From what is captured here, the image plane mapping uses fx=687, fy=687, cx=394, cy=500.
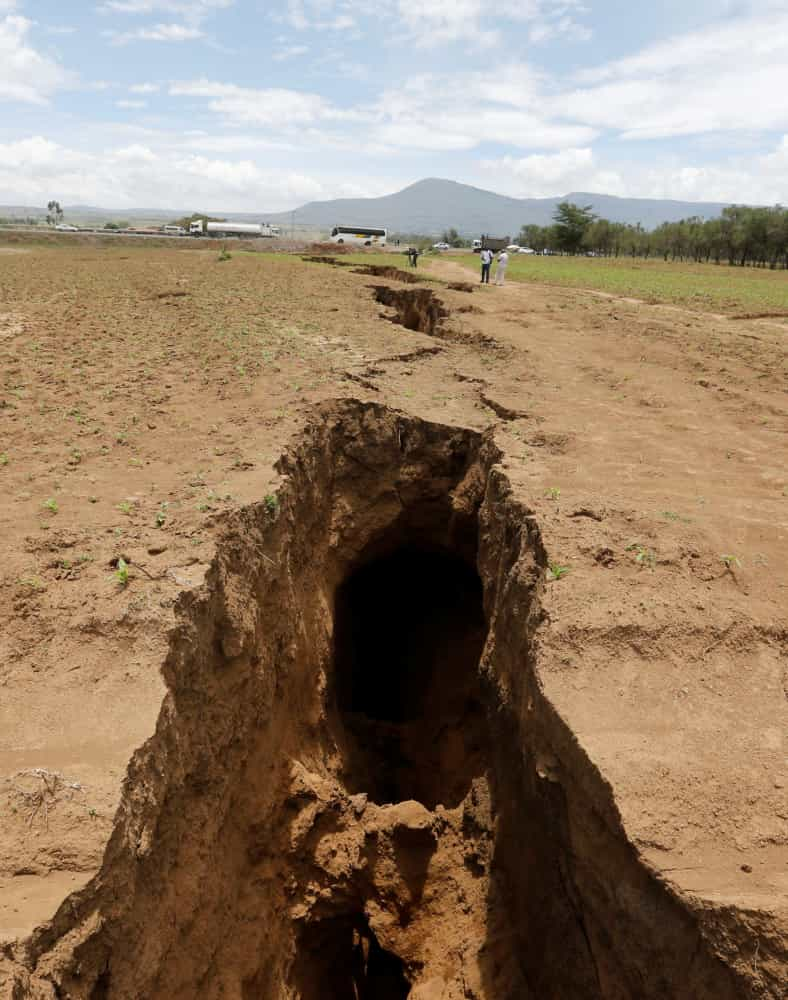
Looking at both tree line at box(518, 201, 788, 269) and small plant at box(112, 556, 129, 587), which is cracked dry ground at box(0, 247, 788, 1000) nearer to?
small plant at box(112, 556, 129, 587)

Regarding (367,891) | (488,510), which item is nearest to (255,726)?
(367,891)

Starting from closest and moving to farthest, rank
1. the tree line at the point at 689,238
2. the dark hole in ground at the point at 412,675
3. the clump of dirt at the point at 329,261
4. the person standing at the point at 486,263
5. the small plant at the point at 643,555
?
the small plant at the point at 643,555 → the dark hole in ground at the point at 412,675 → the person standing at the point at 486,263 → the clump of dirt at the point at 329,261 → the tree line at the point at 689,238

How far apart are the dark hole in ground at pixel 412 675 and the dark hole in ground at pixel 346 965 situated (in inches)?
63.0

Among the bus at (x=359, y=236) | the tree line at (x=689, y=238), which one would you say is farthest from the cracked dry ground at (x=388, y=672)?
the bus at (x=359, y=236)

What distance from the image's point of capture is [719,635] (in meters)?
5.23

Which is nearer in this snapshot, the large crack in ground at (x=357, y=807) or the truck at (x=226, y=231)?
the large crack in ground at (x=357, y=807)

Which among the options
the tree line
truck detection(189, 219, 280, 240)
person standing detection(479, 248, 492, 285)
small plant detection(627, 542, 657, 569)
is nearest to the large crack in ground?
small plant detection(627, 542, 657, 569)

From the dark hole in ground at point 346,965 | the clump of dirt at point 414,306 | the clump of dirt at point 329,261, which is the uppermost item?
the clump of dirt at point 329,261

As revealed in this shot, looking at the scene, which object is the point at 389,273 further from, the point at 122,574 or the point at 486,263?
the point at 122,574

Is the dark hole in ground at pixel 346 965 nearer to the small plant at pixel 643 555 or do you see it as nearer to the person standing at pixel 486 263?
the small plant at pixel 643 555

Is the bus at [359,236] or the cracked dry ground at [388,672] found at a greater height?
the bus at [359,236]

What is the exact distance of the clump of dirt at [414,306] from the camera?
A: 18.1 metres

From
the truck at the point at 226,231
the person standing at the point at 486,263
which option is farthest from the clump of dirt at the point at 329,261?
Answer: the truck at the point at 226,231

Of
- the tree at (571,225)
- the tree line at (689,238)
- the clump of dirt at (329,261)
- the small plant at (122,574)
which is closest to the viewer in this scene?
the small plant at (122,574)
